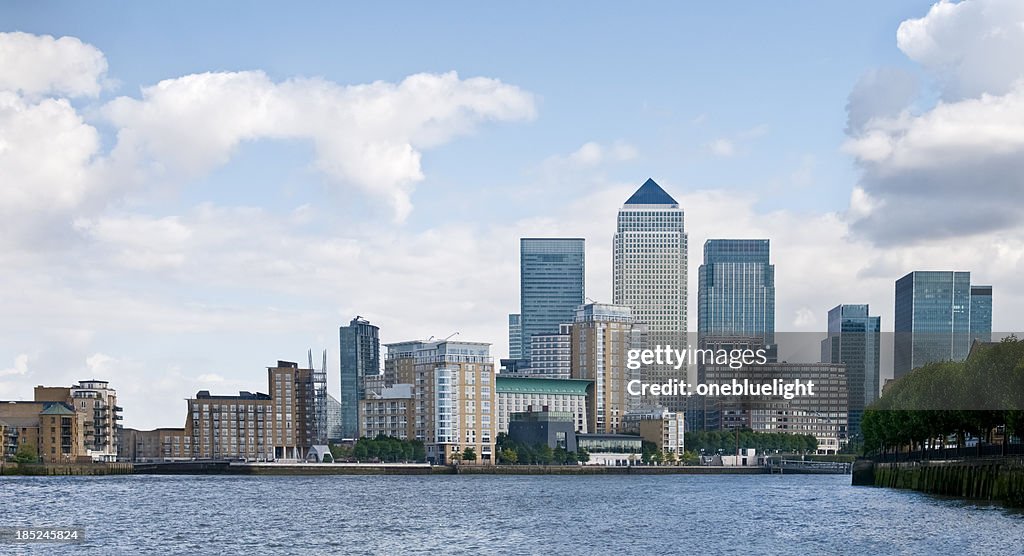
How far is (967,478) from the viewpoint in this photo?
128m

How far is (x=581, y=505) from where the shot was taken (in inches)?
Answer: 5497

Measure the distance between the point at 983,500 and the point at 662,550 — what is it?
42.7 m

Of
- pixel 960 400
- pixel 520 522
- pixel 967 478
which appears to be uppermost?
pixel 960 400

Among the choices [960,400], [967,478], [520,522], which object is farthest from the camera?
[960,400]

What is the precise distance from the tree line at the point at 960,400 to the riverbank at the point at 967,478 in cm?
333

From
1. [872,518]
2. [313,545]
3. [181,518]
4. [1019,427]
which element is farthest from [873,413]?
[313,545]

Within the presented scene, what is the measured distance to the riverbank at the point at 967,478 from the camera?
112125mm

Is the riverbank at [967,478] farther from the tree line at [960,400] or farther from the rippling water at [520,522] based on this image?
the tree line at [960,400]

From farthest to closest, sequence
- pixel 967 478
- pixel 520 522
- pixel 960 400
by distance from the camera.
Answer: pixel 960 400
pixel 967 478
pixel 520 522

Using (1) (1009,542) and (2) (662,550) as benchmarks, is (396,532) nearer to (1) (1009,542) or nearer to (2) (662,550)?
(2) (662,550)

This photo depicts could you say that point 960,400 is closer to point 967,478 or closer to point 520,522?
point 967,478

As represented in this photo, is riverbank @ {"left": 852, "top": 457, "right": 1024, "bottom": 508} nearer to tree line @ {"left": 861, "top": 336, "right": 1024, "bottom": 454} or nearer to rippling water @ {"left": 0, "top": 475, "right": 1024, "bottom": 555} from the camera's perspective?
rippling water @ {"left": 0, "top": 475, "right": 1024, "bottom": 555}

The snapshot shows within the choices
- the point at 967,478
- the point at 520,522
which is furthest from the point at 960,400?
the point at 520,522

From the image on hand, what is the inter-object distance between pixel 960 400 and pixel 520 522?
46.1 metres
